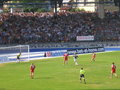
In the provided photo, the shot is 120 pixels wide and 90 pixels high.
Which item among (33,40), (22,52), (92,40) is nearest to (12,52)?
(22,52)

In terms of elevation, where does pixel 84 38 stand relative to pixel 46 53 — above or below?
above

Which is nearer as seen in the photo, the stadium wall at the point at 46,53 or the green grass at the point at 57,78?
the green grass at the point at 57,78

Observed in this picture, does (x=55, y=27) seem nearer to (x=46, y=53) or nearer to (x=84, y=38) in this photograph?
(x=84, y=38)

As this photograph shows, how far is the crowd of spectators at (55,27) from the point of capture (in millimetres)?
72250

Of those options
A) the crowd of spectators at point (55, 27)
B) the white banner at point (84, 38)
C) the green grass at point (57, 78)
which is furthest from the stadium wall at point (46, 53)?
the white banner at point (84, 38)

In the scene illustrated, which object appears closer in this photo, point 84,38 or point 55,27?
point 84,38

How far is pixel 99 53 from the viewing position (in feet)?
215

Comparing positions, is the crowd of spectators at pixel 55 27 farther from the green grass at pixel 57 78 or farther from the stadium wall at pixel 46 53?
the green grass at pixel 57 78

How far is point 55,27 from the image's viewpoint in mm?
77750

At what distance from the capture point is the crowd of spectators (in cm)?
7225

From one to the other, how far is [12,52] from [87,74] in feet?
60.9

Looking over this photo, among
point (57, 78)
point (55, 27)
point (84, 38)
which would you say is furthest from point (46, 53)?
point (57, 78)

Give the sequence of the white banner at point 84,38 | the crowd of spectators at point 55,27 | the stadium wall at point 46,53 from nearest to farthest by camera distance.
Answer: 1. the stadium wall at point 46,53
2. the crowd of spectators at point 55,27
3. the white banner at point 84,38

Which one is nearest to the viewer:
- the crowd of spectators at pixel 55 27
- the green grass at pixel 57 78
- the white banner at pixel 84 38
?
the green grass at pixel 57 78
